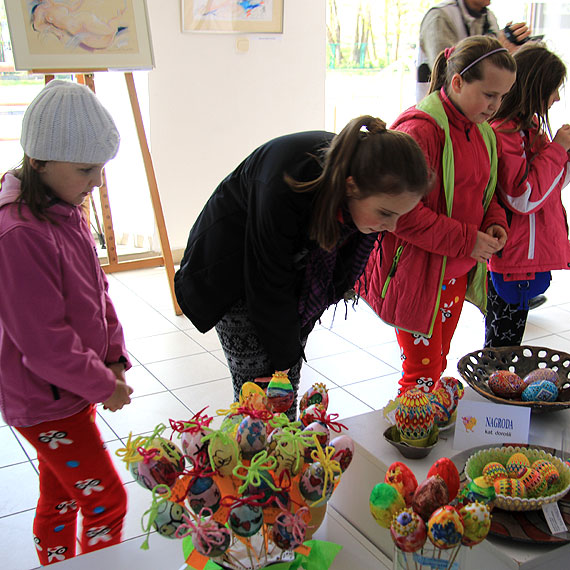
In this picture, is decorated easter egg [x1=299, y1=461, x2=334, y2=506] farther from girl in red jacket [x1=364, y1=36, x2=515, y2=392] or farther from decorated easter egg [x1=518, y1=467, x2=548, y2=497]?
girl in red jacket [x1=364, y1=36, x2=515, y2=392]

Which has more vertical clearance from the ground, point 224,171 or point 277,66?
point 277,66

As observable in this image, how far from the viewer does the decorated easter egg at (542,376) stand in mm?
1503

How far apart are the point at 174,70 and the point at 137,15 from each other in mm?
1016

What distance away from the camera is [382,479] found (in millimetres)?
1257

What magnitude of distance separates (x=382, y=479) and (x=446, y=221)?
29.2 inches

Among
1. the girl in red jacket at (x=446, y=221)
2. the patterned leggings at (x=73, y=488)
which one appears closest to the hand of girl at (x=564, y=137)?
the girl in red jacket at (x=446, y=221)

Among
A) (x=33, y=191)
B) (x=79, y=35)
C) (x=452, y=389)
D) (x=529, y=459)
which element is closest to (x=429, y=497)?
(x=529, y=459)

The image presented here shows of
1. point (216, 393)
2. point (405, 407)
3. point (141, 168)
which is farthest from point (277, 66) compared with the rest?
point (405, 407)

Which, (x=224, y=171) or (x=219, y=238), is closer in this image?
(x=219, y=238)

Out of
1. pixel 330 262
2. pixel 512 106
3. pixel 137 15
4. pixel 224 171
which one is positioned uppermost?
pixel 137 15

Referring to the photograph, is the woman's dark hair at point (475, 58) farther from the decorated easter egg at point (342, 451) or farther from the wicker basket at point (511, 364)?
the decorated easter egg at point (342, 451)

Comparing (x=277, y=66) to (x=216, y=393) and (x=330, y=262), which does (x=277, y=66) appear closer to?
(x=216, y=393)

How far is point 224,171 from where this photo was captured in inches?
175

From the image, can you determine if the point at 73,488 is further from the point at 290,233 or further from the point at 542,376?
the point at 542,376
